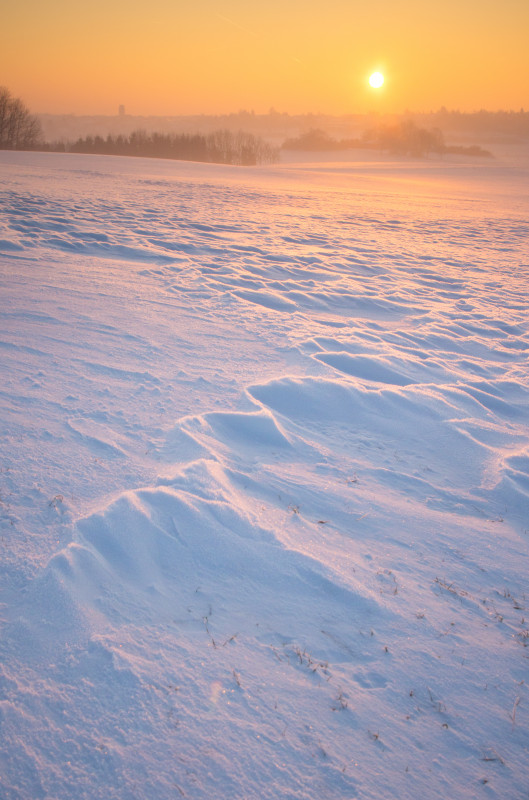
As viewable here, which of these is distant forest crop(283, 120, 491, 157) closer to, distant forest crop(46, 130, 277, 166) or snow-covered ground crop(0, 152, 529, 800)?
distant forest crop(46, 130, 277, 166)

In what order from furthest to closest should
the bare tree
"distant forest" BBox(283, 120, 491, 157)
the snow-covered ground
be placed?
1. "distant forest" BBox(283, 120, 491, 157)
2. the bare tree
3. the snow-covered ground

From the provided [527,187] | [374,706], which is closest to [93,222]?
[374,706]

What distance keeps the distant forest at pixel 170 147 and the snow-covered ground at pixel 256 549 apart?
41.1 meters

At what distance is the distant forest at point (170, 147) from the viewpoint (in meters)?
40.0

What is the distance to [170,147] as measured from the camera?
40938 mm

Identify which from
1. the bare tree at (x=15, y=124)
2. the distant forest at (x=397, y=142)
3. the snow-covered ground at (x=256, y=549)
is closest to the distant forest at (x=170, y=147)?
the bare tree at (x=15, y=124)

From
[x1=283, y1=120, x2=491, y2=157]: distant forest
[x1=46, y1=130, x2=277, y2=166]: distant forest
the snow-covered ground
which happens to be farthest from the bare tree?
the snow-covered ground

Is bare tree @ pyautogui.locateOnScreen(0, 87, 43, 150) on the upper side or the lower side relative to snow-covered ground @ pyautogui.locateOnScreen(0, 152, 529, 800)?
upper

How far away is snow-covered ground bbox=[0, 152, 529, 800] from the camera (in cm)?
144

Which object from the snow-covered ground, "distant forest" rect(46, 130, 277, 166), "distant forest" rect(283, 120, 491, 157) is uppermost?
"distant forest" rect(283, 120, 491, 157)

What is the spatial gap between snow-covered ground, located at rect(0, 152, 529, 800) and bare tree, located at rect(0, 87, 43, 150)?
43218 mm

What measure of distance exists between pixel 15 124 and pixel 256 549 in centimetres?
5018

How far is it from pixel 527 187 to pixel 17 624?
1165 inches

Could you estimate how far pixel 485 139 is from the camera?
78.6 m
